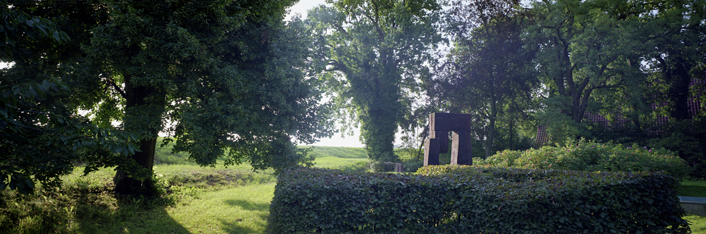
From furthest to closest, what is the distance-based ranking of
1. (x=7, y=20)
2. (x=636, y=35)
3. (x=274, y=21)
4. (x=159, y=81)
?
(x=636, y=35) → (x=274, y=21) → (x=159, y=81) → (x=7, y=20)

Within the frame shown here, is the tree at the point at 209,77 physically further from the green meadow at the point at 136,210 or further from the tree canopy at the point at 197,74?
the green meadow at the point at 136,210

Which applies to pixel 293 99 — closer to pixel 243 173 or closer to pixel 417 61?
pixel 243 173

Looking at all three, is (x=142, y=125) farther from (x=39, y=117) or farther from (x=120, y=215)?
(x=39, y=117)

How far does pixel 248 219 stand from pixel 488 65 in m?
18.6

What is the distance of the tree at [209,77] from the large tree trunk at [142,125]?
27 millimetres

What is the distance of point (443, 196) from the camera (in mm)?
5988

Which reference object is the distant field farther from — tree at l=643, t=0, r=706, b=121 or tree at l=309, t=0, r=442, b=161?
tree at l=643, t=0, r=706, b=121

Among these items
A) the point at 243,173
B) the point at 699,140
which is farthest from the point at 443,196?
the point at 699,140

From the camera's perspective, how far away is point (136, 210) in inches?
375

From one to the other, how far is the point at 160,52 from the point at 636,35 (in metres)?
23.0

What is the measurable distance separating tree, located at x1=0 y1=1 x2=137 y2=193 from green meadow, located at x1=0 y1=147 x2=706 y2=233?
0.97 metres

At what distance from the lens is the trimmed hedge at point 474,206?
5441 mm

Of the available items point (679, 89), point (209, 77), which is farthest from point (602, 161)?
point (679, 89)

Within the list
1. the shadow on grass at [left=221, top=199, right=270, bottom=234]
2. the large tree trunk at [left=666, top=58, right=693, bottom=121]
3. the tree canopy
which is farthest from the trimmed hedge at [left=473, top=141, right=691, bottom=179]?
the large tree trunk at [left=666, top=58, right=693, bottom=121]
